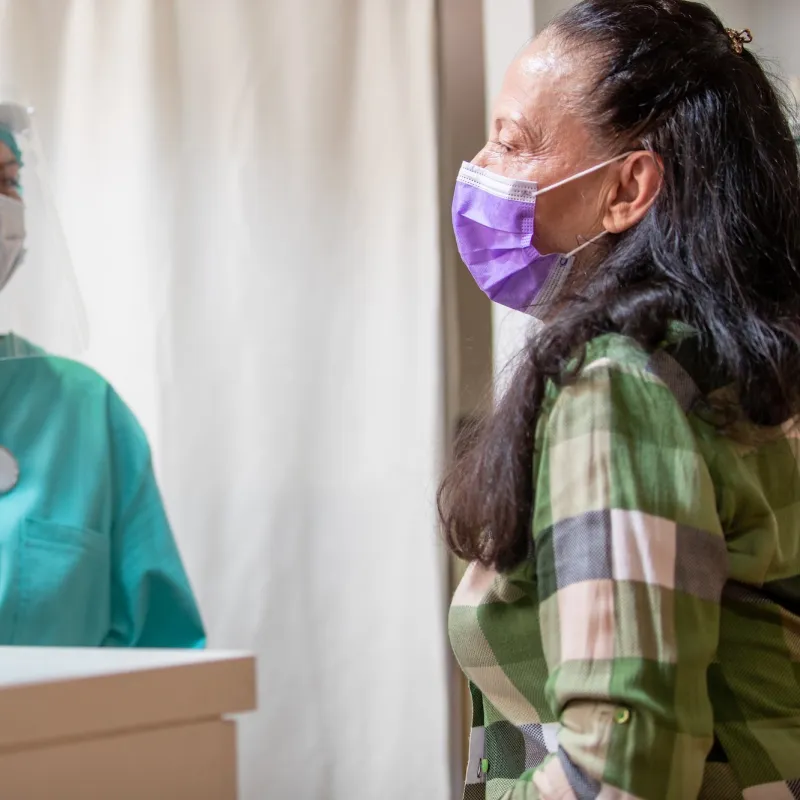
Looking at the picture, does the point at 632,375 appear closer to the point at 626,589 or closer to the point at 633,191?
the point at 626,589

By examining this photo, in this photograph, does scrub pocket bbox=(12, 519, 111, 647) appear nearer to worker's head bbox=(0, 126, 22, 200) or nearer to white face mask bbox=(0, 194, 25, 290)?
white face mask bbox=(0, 194, 25, 290)

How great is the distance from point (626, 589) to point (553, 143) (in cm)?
44

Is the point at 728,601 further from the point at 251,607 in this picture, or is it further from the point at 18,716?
the point at 251,607

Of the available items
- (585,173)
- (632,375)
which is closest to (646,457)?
(632,375)

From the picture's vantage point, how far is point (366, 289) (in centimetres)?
188

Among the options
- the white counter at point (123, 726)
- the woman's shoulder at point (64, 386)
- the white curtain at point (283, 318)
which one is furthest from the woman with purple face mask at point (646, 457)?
the white curtain at point (283, 318)

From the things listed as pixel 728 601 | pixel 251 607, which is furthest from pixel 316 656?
pixel 728 601

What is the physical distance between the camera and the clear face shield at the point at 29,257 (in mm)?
1432

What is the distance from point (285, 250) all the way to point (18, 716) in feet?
4.55

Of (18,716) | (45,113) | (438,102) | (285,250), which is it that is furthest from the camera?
(438,102)

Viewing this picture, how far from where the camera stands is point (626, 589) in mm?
584

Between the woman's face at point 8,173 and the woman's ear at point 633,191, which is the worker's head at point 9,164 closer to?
the woman's face at point 8,173

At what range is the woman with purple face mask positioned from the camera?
0.58 m

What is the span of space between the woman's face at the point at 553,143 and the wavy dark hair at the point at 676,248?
14 millimetres
